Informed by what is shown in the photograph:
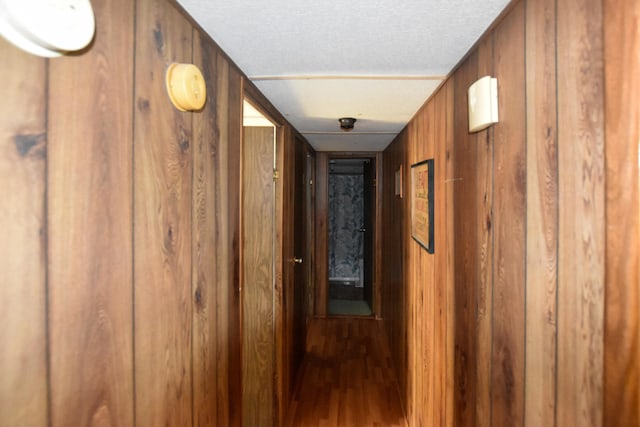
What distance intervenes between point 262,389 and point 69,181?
82.1 inches

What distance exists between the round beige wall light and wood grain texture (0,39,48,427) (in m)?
0.36

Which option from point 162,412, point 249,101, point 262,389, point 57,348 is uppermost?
point 249,101

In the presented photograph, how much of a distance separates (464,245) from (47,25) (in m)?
1.29

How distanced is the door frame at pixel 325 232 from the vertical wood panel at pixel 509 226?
3.16 meters

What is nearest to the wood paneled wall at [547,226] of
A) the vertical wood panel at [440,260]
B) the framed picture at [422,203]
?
→ the vertical wood panel at [440,260]

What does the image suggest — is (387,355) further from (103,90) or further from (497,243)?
(103,90)

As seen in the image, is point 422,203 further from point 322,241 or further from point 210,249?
point 322,241

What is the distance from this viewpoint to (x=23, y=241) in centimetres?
50

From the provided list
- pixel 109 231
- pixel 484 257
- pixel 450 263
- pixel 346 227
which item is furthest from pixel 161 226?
pixel 346 227

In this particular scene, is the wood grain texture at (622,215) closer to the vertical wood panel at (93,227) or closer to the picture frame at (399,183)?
the vertical wood panel at (93,227)

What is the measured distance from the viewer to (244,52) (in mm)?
1232

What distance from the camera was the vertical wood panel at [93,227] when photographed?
0.55 meters

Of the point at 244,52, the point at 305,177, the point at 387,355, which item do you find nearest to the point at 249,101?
the point at 244,52

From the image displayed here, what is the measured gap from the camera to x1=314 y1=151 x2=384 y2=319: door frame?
4160mm
